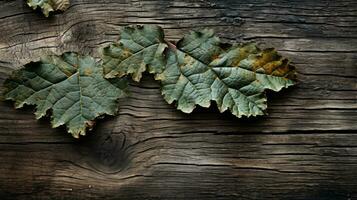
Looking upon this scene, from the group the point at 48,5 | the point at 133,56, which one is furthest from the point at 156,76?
the point at 48,5

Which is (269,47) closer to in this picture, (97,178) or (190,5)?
(190,5)

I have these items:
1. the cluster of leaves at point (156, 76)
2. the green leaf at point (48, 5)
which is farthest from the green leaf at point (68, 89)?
the green leaf at point (48, 5)

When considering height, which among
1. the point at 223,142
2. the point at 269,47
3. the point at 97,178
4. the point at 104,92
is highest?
the point at 269,47

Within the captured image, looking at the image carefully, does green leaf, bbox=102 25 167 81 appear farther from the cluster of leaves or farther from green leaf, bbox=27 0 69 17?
green leaf, bbox=27 0 69 17

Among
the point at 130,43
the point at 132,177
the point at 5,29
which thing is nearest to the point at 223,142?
the point at 132,177

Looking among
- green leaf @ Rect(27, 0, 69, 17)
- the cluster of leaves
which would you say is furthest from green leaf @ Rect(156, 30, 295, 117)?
green leaf @ Rect(27, 0, 69, 17)

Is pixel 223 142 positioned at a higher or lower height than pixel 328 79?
lower

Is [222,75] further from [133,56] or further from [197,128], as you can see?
[133,56]
